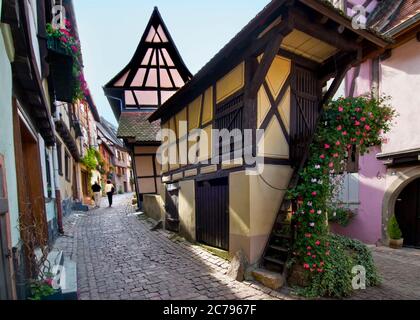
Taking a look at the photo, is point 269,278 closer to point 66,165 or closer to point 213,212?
point 213,212

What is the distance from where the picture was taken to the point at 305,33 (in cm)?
393

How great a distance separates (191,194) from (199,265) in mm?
2118

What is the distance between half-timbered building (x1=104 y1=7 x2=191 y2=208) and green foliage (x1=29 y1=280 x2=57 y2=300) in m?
7.95

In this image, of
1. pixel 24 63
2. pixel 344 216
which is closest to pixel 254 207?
pixel 24 63

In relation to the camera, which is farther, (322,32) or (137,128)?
(137,128)

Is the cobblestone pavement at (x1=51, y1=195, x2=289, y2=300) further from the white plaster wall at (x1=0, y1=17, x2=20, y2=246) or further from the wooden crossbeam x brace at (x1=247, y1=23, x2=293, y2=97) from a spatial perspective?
the wooden crossbeam x brace at (x1=247, y1=23, x2=293, y2=97)

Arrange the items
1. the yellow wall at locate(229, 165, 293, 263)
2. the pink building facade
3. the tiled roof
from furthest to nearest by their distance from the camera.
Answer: the tiled roof → the pink building facade → the yellow wall at locate(229, 165, 293, 263)

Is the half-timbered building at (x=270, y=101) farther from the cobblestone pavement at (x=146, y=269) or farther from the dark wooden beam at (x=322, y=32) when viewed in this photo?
the cobblestone pavement at (x=146, y=269)

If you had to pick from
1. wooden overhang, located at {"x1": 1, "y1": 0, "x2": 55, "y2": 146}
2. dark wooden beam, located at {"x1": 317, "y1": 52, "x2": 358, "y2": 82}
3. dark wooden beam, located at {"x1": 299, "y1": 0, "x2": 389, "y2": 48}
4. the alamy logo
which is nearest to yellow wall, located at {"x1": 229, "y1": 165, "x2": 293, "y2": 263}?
the alamy logo

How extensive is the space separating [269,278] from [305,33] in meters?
4.25

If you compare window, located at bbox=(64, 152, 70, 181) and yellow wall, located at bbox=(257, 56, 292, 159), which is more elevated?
yellow wall, located at bbox=(257, 56, 292, 159)

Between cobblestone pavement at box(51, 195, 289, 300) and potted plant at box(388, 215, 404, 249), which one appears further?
potted plant at box(388, 215, 404, 249)

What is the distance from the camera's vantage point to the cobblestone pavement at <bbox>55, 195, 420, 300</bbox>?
3.61 m

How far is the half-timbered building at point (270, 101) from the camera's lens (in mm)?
3730
